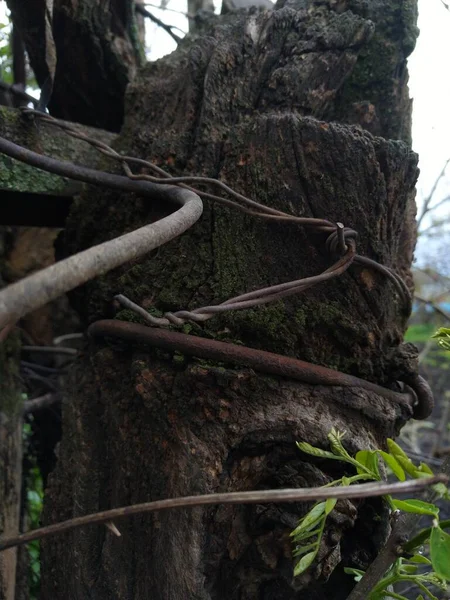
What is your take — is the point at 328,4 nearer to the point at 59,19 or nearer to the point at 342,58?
the point at 342,58

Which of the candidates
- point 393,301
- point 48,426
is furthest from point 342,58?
point 48,426

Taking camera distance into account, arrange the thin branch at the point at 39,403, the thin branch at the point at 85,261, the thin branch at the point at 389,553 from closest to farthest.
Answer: the thin branch at the point at 85,261 → the thin branch at the point at 389,553 → the thin branch at the point at 39,403

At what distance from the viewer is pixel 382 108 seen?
3.88 feet

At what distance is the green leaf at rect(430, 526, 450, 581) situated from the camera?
0.60 meters

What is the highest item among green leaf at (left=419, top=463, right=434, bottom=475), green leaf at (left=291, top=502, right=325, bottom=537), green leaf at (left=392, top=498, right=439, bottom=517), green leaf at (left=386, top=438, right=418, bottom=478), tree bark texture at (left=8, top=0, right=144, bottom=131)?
tree bark texture at (left=8, top=0, right=144, bottom=131)

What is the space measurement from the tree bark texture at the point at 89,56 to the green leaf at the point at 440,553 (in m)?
1.15

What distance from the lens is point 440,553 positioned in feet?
2.01

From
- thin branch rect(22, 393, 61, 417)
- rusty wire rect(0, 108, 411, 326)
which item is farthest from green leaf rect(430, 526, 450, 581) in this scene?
thin branch rect(22, 393, 61, 417)

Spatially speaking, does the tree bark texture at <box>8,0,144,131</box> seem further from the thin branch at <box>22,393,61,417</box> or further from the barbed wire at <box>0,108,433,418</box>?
the thin branch at <box>22,393,61,417</box>

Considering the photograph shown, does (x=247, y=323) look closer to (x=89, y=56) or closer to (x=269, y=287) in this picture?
(x=269, y=287)

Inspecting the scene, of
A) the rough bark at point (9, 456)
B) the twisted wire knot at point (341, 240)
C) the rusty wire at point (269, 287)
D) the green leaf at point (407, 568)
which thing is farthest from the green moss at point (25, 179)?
the green leaf at point (407, 568)

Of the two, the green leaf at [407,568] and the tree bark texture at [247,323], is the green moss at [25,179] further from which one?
the green leaf at [407,568]

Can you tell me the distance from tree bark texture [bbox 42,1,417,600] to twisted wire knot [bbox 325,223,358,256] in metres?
0.04

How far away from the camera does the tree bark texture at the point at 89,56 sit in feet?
4.22
